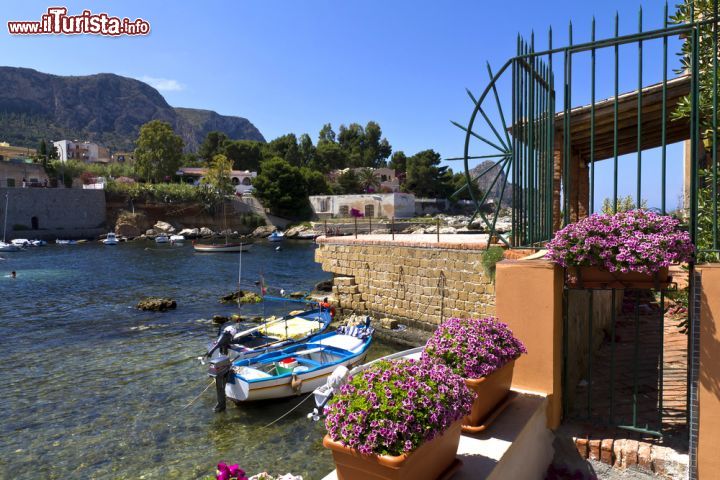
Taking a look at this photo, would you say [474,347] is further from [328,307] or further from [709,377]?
[328,307]

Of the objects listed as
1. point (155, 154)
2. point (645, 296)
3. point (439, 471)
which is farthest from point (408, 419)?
point (155, 154)

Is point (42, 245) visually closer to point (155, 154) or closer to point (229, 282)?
point (155, 154)

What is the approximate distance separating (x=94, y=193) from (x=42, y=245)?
12.1 m

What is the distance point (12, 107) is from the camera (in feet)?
624

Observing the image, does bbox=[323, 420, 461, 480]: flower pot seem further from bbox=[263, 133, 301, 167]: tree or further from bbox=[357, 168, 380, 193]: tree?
bbox=[263, 133, 301, 167]: tree

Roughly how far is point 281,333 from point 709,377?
1415 cm

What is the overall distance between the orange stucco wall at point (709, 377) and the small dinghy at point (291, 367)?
370 inches

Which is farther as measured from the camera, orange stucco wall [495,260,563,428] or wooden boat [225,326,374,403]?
wooden boat [225,326,374,403]

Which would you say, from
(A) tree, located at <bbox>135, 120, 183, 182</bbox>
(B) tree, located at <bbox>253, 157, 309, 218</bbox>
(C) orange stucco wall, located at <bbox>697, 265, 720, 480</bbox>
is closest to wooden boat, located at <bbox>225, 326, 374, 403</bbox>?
(C) orange stucco wall, located at <bbox>697, 265, 720, 480</bbox>

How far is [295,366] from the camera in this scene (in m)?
12.6

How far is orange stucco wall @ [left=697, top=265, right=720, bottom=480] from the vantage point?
3.33 m

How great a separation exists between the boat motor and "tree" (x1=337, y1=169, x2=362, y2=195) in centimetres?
6964

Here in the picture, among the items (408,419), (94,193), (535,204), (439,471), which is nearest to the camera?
(408,419)

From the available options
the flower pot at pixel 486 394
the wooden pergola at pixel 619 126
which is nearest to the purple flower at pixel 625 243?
the flower pot at pixel 486 394
